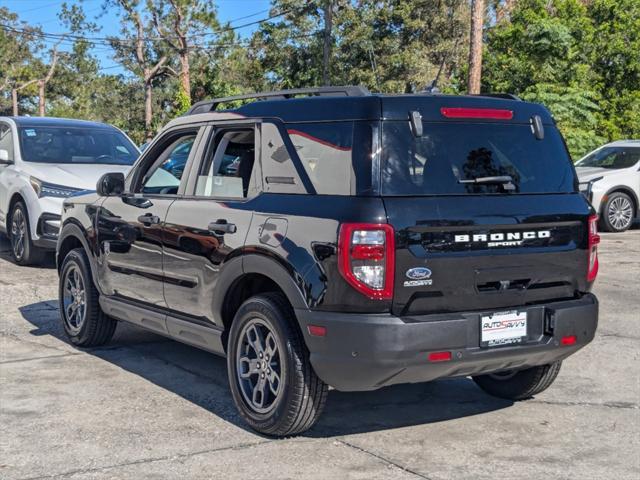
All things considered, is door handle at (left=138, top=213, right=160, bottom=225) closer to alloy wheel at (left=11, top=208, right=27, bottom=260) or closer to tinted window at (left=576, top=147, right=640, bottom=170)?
alloy wheel at (left=11, top=208, right=27, bottom=260)

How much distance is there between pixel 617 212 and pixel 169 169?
11.7 metres

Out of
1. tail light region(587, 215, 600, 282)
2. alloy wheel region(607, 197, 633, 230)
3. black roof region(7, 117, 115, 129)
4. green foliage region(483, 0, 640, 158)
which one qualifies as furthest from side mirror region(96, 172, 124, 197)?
green foliage region(483, 0, 640, 158)

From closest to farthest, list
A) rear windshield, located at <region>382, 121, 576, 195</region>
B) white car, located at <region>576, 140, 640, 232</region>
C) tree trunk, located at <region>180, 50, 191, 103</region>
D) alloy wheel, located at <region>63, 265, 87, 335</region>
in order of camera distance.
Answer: rear windshield, located at <region>382, 121, 576, 195</region>, alloy wheel, located at <region>63, 265, 87, 335</region>, white car, located at <region>576, 140, 640, 232</region>, tree trunk, located at <region>180, 50, 191, 103</region>

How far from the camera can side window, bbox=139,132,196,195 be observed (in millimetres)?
6227

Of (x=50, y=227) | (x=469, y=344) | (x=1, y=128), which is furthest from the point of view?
(x=1, y=128)

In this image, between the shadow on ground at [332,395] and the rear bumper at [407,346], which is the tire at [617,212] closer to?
the shadow on ground at [332,395]

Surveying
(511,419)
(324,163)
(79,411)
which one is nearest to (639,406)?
(511,419)

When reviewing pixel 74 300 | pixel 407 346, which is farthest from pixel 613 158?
pixel 407 346

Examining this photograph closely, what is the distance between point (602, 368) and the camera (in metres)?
6.87

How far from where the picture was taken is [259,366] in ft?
17.3

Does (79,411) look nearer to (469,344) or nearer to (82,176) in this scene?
(469,344)

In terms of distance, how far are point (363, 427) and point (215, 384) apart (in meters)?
1.38

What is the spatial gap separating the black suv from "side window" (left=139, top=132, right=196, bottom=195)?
29 centimetres

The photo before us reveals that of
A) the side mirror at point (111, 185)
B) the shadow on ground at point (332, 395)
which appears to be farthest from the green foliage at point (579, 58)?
the side mirror at point (111, 185)
